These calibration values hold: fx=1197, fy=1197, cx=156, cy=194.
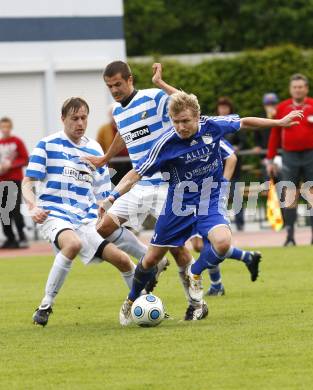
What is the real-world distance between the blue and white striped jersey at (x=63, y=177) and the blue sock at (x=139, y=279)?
0.63 m

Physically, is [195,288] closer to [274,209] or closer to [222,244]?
[222,244]

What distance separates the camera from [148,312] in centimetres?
898

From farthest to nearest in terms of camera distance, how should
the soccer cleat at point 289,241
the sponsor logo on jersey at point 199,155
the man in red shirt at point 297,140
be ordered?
the soccer cleat at point 289,241
the man in red shirt at point 297,140
the sponsor logo on jersey at point 199,155

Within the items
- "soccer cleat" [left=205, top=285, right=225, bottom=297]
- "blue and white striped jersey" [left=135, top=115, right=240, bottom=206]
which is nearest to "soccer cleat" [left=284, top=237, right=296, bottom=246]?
"soccer cleat" [left=205, top=285, right=225, bottom=297]

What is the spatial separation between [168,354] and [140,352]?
0.81 ft

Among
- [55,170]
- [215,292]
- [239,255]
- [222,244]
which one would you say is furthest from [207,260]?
[215,292]

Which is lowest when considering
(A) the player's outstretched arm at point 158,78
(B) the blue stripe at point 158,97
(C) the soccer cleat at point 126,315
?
(C) the soccer cleat at point 126,315

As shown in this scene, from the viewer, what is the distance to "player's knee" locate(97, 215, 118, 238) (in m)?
9.93

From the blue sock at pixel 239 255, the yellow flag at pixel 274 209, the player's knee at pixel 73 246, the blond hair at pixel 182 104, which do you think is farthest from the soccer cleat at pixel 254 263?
the yellow flag at pixel 274 209

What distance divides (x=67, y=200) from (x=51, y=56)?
12.1m

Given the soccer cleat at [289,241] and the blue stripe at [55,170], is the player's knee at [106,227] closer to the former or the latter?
the blue stripe at [55,170]

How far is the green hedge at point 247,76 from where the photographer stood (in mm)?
28641

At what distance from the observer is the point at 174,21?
43.5m

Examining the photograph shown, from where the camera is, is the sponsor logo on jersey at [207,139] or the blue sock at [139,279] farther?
the blue sock at [139,279]
